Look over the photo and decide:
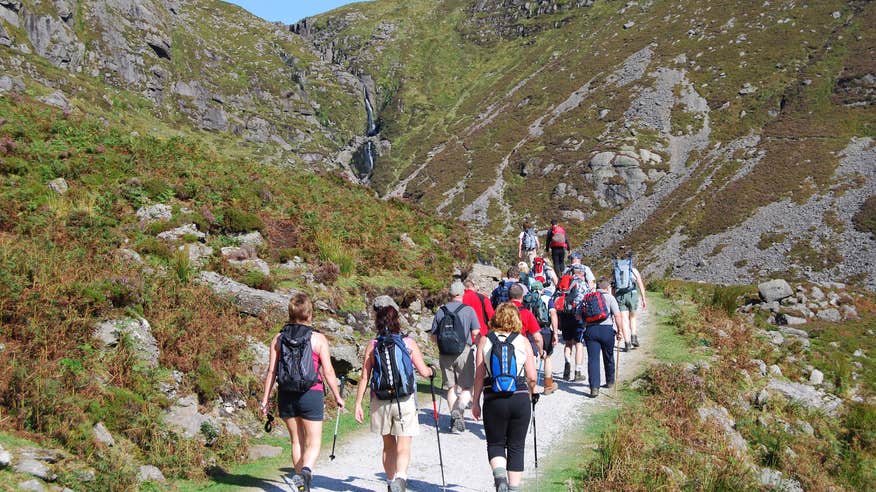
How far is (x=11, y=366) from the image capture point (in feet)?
20.7

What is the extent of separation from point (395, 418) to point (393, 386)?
36 cm

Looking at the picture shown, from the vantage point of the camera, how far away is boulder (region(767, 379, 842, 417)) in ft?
41.1

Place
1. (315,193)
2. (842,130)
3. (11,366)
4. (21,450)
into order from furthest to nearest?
(842,130)
(315,193)
(11,366)
(21,450)

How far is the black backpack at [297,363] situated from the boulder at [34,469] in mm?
2181

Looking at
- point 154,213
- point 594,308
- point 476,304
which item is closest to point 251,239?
point 154,213

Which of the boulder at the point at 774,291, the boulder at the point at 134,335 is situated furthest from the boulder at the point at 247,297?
the boulder at the point at 774,291

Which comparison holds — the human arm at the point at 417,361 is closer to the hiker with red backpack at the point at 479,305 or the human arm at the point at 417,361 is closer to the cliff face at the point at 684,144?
the hiker with red backpack at the point at 479,305

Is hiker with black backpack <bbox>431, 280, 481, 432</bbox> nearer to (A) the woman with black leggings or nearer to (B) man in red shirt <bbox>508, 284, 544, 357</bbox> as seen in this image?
(B) man in red shirt <bbox>508, 284, 544, 357</bbox>

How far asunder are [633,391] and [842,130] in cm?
7191

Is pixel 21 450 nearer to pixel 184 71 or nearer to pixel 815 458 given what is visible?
pixel 815 458

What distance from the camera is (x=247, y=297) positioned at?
10883 millimetres

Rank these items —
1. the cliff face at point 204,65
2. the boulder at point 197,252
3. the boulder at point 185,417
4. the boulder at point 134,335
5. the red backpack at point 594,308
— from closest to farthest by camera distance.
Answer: the boulder at point 185,417 → the boulder at point 134,335 → the red backpack at point 594,308 → the boulder at point 197,252 → the cliff face at point 204,65

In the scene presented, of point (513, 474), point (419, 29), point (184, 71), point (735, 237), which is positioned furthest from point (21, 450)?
point (419, 29)

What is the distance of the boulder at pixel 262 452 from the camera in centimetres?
779
